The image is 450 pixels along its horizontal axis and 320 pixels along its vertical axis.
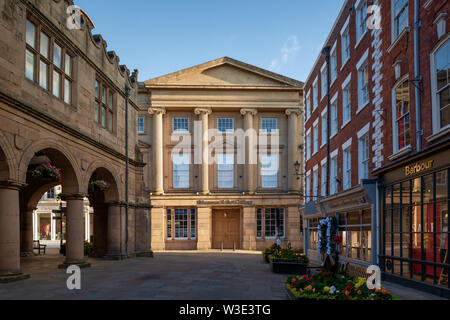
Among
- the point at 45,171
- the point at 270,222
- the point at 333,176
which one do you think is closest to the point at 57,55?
the point at 45,171

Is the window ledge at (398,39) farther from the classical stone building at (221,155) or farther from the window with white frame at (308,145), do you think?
the classical stone building at (221,155)

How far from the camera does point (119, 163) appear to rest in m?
22.8

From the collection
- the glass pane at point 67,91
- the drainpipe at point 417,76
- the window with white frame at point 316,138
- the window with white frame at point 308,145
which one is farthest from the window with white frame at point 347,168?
the glass pane at point 67,91

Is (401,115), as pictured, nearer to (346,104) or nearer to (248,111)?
(346,104)

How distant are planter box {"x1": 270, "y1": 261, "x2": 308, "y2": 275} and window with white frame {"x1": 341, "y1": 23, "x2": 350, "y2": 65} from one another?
376 inches

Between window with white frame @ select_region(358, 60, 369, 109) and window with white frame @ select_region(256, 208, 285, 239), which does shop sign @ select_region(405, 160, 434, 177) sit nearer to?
window with white frame @ select_region(358, 60, 369, 109)

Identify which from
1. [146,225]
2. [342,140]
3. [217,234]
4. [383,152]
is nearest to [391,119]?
[383,152]

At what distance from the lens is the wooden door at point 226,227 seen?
38.2 meters

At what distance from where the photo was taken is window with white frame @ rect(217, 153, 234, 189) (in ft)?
125

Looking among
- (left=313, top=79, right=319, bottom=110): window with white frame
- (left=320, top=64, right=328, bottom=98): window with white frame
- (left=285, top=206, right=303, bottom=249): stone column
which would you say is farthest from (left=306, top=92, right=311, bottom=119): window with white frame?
(left=285, top=206, right=303, bottom=249): stone column

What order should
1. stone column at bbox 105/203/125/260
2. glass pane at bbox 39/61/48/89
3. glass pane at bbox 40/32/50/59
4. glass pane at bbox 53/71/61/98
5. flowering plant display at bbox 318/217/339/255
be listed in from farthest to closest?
stone column at bbox 105/203/125/260, flowering plant display at bbox 318/217/339/255, glass pane at bbox 53/71/61/98, glass pane at bbox 40/32/50/59, glass pane at bbox 39/61/48/89

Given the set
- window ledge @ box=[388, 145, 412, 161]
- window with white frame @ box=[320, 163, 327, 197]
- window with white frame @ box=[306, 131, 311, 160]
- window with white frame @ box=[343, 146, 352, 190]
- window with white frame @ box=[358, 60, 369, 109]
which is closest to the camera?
window ledge @ box=[388, 145, 412, 161]

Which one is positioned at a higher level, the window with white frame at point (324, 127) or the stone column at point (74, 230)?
the window with white frame at point (324, 127)

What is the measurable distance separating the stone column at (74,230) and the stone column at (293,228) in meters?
22.6
